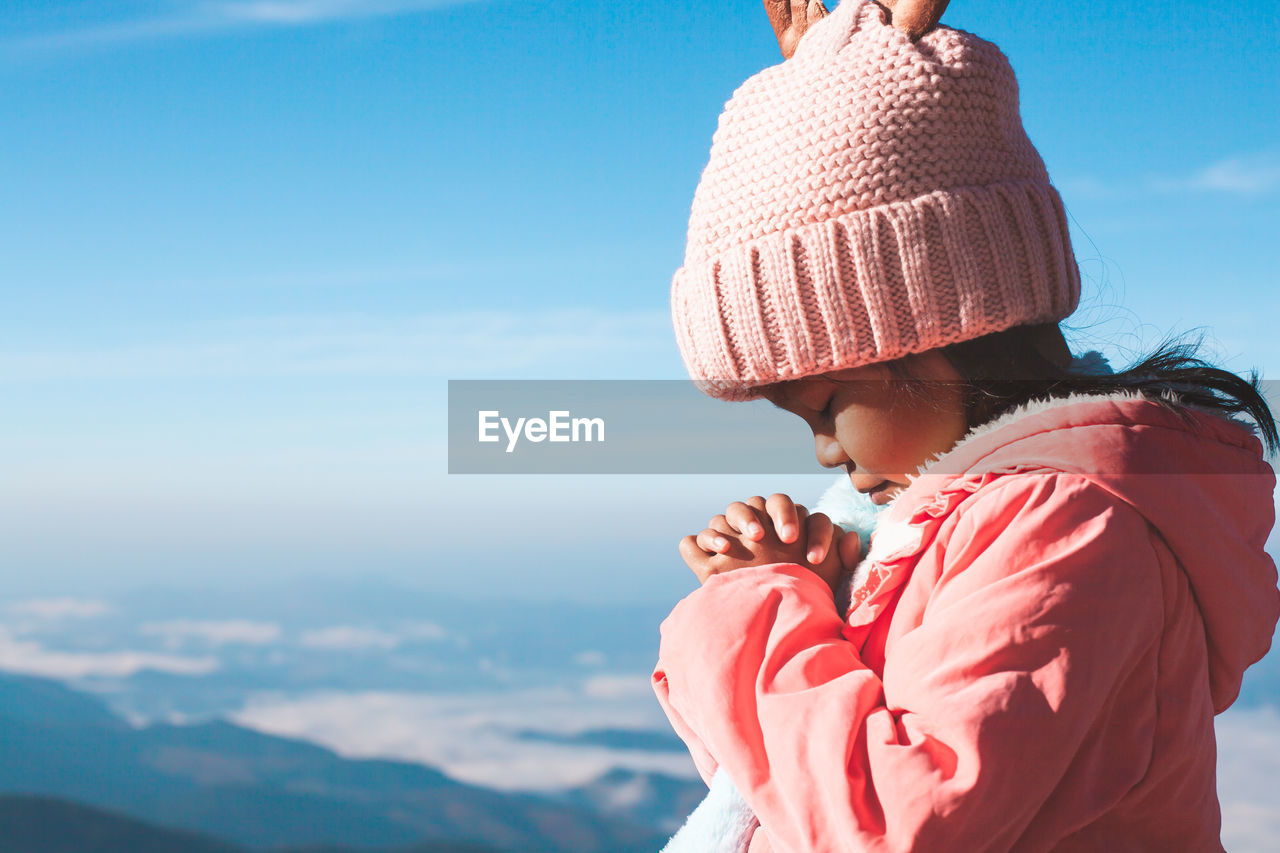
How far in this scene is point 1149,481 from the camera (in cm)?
88

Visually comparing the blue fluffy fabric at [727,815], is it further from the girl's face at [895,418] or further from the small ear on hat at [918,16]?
the small ear on hat at [918,16]

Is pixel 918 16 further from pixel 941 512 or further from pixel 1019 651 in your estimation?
pixel 1019 651

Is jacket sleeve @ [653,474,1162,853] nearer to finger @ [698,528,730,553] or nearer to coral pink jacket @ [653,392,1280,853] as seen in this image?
coral pink jacket @ [653,392,1280,853]

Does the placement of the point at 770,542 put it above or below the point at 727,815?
above

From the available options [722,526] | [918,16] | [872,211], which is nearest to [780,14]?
[918,16]

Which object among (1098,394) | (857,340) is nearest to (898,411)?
(857,340)

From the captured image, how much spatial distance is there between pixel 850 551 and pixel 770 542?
4.0 inches

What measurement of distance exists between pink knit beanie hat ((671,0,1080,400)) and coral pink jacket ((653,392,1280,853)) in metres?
0.15

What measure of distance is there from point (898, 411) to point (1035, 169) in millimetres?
335

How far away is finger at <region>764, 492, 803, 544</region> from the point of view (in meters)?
1.08

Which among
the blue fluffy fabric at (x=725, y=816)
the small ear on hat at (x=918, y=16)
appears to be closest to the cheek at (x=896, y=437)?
the blue fluffy fabric at (x=725, y=816)

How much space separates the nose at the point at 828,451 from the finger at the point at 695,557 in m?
0.17

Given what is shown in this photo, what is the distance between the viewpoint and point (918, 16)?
43.1 inches

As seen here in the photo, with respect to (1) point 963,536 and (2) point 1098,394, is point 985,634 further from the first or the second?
(2) point 1098,394
